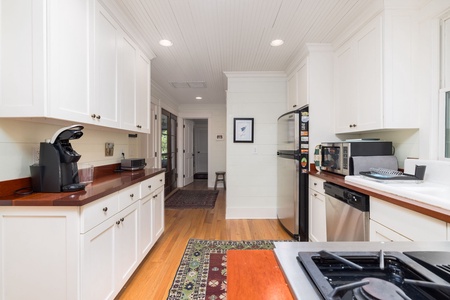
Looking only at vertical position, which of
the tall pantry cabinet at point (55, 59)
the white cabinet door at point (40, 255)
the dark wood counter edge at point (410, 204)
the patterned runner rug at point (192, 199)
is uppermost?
the tall pantry cabinet at point (55, 59)

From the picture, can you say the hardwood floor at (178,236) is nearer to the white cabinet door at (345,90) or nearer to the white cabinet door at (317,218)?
the white cabinet door at (317,218)

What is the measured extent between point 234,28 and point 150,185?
1.88 meters

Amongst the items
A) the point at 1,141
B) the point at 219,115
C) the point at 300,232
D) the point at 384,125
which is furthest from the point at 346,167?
the point at 219,115

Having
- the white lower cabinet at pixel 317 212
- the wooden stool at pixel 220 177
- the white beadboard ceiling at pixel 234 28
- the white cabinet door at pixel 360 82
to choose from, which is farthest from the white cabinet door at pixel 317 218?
the wooden stool at pixel 220 177

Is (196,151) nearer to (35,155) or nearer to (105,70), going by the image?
(105,70)

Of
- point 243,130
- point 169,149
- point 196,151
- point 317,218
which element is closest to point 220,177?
point 169,149

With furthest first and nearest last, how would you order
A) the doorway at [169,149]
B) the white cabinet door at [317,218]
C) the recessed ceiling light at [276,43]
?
the doorway at [169,149] < the recessed ceiling light at [276,43] < the white cabinet door at [317,218]

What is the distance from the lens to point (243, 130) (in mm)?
3498

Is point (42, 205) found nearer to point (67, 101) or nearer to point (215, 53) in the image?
point (67, 101)

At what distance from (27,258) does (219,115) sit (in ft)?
17.3

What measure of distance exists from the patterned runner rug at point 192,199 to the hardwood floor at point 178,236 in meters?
0.25

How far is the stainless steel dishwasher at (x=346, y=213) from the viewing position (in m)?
1.52

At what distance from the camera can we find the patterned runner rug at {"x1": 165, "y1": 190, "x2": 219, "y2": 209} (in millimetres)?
4201

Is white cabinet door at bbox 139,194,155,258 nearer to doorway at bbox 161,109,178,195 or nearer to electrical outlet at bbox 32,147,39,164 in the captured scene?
electrical outlet at bbox 32,147,39,164
